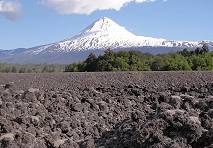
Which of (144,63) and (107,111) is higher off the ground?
(107,111)

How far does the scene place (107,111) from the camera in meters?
15.1

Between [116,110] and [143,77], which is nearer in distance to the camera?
[116,110]

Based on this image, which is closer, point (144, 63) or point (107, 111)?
point (107, 111)

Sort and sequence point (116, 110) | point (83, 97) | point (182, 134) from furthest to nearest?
point (83, 97), point (116, 110), point (182, 134)

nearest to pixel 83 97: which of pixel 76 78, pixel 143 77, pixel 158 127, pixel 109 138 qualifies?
pixel 76 78

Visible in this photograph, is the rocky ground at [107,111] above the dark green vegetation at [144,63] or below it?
above

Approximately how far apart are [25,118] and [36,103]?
2699 millimetres

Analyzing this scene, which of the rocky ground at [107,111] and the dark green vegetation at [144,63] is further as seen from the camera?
the dark green vegetation at [144,63]

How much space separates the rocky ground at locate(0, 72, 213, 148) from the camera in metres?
7.75

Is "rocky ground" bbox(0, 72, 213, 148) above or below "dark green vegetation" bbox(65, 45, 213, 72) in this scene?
above

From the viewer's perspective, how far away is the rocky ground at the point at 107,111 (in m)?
7.75

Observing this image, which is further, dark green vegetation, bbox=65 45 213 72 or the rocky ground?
dark green vegetation, bbox=65 45 213 72

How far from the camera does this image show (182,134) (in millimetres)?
7570

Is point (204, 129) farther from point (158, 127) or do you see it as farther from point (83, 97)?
point (83, 97)
